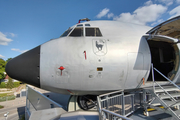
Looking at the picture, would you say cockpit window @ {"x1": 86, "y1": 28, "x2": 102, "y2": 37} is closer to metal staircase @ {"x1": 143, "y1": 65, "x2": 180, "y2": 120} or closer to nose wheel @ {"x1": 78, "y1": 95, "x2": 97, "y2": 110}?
metal staircase @ {"x1": 143, "y1": 65, "x2": 180, "y2": 120}

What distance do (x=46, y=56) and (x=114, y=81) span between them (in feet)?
10.7

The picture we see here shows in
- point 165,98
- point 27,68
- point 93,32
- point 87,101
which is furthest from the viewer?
point 87,101

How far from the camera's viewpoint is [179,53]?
5.62 m

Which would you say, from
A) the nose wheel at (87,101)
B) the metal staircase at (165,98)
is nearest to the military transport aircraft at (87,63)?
the metal staircase at (165,98)

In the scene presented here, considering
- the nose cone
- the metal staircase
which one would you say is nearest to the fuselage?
the nose cone

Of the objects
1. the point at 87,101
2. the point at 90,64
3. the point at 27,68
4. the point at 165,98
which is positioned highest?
the point at 90,64

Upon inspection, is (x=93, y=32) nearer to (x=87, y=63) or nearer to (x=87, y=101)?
(x=87, y=63)

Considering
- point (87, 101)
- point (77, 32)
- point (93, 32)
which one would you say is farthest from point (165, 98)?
point (77, 32)

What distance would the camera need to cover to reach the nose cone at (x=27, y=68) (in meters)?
4.36

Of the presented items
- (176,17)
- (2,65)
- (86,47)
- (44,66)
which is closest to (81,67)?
(86,47)

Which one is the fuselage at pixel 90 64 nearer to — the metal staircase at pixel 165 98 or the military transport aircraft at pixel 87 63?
the military transport aircraft at pixel 87 63

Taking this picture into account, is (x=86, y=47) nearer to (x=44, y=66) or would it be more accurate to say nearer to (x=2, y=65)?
(x=44, y=66)

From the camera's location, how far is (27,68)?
172 inches

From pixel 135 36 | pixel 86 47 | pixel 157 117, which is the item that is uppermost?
pixel 135 36
